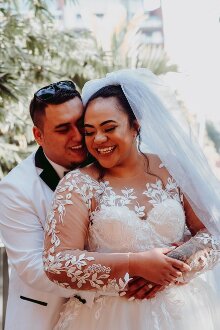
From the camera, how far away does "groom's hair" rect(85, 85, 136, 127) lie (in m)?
2.60

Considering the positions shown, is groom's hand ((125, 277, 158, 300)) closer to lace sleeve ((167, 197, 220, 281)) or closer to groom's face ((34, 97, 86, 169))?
lace sleeve ((167, 197, 220, 281))

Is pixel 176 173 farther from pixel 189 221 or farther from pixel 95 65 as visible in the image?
pixel 95 65

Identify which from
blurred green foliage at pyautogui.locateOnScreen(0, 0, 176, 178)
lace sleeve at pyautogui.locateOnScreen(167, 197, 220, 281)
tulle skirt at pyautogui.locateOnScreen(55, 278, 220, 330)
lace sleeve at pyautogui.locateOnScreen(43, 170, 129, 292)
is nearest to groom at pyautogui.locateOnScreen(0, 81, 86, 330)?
tulle skirt at pyautogui.locateOnScreen(55, 278, 220, 330)

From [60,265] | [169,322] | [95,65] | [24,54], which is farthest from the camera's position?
[95,65]

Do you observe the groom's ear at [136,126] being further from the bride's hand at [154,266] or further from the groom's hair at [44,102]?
the bride's hand at [154,266]

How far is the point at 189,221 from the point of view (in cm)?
265

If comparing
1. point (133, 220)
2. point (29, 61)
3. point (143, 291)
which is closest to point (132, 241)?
point (133, 220)

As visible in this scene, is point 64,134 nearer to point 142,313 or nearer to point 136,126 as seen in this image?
point 136,126

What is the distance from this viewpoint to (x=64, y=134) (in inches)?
111

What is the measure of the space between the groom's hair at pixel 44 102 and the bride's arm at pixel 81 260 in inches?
21.7

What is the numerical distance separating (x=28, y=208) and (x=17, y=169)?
0.27 m

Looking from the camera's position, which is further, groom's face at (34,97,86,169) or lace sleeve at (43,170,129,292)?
groom's face at (34,97,86,169)

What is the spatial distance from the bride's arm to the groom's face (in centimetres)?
42

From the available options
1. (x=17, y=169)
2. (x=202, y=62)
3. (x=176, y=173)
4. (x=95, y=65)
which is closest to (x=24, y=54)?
(x=95, y=65)
